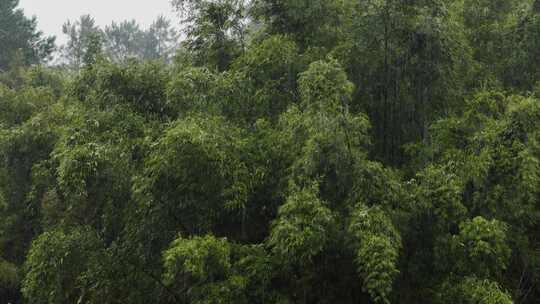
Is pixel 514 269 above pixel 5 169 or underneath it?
underneath

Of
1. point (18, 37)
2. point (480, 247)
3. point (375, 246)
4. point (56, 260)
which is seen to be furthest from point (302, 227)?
point (18, 37)

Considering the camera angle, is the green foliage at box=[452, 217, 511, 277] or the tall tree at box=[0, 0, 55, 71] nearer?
the green foliage at box=[452, 217, 511, 277]

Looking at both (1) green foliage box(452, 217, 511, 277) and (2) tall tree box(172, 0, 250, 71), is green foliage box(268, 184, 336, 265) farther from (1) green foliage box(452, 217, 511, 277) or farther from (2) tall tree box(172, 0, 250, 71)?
(2) tall tree box(172, 0, 250, 71)

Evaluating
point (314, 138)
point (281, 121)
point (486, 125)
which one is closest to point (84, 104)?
point (281, 121)

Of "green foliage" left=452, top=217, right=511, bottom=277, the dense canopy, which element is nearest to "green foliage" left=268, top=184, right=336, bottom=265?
the dense canopy

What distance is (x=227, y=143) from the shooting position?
6.58 m

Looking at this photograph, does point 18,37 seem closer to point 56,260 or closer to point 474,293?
point 56,260

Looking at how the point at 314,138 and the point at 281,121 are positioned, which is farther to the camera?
the point at 281,121

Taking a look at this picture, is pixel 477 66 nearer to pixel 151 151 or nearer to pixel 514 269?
pixel 514 269

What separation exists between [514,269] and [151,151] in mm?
6196

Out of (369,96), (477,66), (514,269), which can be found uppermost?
(477,66)

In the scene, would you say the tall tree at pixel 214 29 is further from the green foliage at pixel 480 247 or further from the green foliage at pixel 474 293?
the green foliage at pixel 474 293

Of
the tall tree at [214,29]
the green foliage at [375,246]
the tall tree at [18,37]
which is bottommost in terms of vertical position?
the green foliage at [375,246]

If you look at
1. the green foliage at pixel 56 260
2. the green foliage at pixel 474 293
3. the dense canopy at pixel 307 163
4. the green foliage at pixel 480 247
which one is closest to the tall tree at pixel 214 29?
the dense canopy at pixel 307 163
